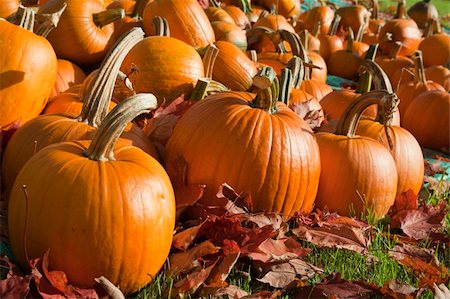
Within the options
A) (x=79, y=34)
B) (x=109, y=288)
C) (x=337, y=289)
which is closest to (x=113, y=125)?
(x=109, y=288)

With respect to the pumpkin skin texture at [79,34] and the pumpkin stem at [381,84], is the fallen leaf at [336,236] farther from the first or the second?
the pumpkin skin texture at [79,34]

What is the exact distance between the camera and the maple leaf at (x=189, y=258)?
1940mm

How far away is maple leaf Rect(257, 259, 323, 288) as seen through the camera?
79.1 inches

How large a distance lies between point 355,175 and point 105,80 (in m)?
1.18

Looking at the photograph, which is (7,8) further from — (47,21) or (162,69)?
(162,69)

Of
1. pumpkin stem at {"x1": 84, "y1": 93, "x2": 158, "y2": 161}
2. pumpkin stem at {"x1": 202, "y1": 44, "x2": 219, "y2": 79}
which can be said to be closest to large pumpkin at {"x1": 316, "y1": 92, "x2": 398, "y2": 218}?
pumpkin stem at {"x1": 202, "y1": 44, "x2": 219, "y2": 79}

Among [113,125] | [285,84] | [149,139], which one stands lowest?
[149,139]

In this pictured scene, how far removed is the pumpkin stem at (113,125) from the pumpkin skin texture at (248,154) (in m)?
0.49

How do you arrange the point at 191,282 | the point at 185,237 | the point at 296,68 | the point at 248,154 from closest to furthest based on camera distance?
the point at 191,282 < the point at 185,237 < the point at 248,154 < the point at 296,68

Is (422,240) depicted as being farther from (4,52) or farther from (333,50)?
(333,50)

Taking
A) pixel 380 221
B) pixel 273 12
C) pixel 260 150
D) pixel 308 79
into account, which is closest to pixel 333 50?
pixel 273 12

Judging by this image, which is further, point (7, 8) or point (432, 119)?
point (432, 119)

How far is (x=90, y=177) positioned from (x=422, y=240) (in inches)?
61.0

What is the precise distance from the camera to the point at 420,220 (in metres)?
2.76
